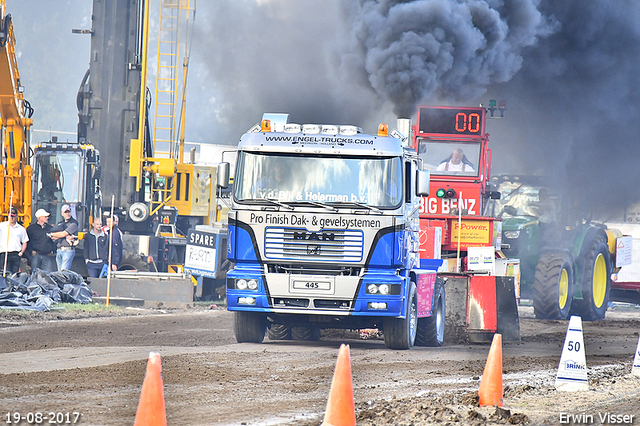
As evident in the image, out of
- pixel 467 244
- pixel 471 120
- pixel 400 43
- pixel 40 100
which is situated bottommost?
pixel 467 244

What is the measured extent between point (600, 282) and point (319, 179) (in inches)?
468

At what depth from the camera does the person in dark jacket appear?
65.3 feet

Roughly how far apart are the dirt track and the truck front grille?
4.00 feet

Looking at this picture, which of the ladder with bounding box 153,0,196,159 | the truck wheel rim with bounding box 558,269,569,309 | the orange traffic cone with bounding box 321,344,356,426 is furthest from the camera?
the ladder with bounding box 153,0,196,159

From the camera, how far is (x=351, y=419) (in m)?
6.16

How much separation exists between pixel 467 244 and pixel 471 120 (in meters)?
2.48

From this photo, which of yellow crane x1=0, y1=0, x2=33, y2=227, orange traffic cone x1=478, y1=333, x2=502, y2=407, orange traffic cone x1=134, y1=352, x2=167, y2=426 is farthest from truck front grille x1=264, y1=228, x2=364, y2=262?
yellow crane x1=0, y1=0, x2=33, y2=227

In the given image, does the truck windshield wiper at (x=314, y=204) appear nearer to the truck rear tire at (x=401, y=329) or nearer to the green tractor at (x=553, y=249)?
the truck rear tire at (x=401, y=329)

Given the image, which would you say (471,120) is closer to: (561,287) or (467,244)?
(467,244)

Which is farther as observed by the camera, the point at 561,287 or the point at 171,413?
the point at 561,287

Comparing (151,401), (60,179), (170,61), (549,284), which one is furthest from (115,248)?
(151,401)

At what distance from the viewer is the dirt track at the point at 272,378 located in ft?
23.0

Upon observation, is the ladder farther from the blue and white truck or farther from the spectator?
the blue and white truck

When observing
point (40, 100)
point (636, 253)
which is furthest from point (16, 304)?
point (40, 100)
